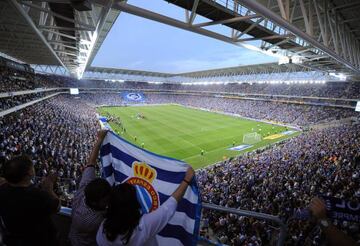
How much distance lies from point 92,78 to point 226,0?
7651 cm

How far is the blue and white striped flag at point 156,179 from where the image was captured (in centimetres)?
262

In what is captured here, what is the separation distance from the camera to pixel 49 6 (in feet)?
37.7

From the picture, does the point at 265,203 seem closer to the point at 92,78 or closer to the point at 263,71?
the point at 263,71

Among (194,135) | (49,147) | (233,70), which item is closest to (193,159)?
(194,135)

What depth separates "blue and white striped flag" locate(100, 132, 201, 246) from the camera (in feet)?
8.58

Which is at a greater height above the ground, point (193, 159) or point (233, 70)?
point (233, 70)

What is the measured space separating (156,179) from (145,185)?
0.18m

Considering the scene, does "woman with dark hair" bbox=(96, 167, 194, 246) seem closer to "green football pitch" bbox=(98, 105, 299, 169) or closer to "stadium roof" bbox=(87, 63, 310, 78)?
"green football pitch" bbox=(98, 105, 299, 169)

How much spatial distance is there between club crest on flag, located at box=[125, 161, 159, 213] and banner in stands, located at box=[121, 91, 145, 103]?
7664cm

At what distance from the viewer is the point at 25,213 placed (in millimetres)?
2193

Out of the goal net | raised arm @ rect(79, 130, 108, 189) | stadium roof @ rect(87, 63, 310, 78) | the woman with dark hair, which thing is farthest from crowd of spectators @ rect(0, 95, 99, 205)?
stadium roof @ rect(87, 63, 310, 78)

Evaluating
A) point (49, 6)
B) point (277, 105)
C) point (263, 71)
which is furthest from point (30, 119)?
point (263, 71)

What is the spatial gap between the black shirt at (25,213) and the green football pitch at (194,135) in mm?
22272

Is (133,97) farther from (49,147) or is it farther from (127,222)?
(127,222)
